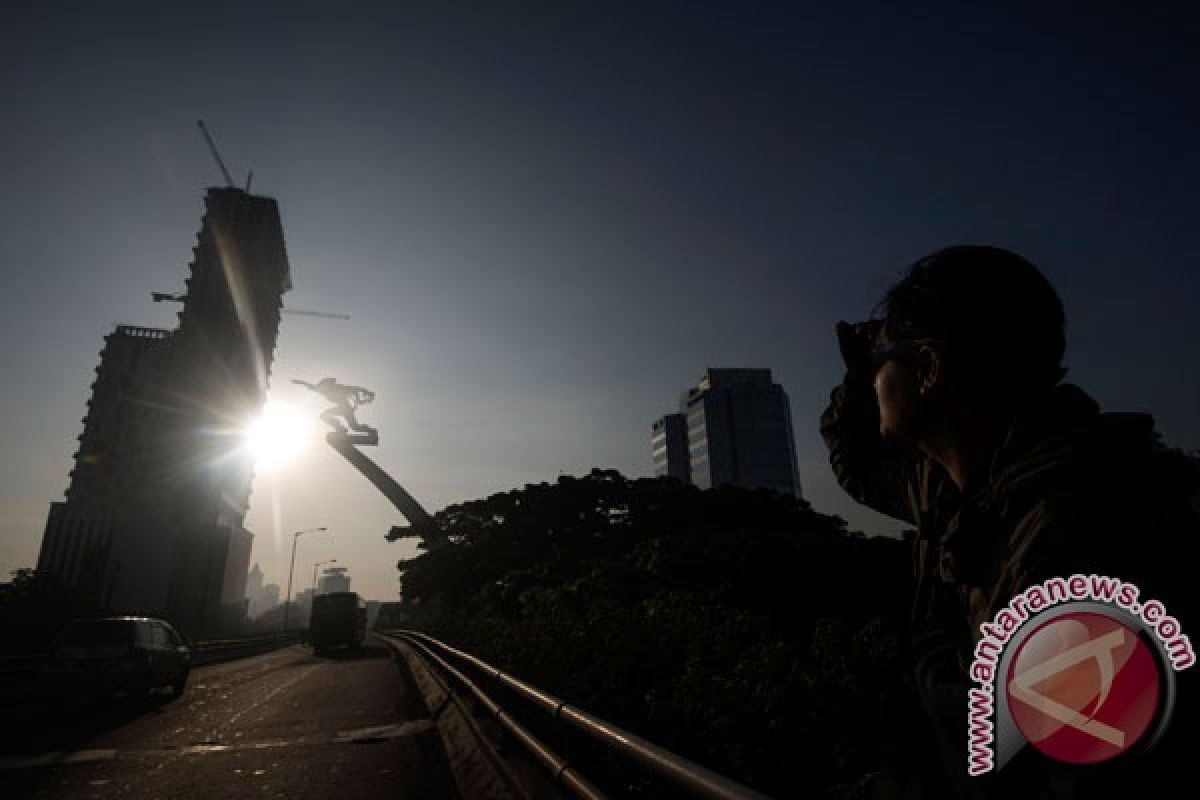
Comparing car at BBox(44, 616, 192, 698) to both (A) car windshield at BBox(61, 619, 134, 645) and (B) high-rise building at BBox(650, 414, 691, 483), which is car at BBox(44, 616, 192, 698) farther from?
(B) high-rise building at BBox(650, 414, 691, 483)

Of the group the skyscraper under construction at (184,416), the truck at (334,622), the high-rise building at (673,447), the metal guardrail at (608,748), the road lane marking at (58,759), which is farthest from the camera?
the high-rise building at (673,447)

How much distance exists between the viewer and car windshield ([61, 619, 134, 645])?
1248cm

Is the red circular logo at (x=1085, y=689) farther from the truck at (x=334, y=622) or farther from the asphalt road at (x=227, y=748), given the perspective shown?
the truck at (x=334, y=622)

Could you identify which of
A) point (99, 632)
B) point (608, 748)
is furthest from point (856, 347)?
point (99, 632)

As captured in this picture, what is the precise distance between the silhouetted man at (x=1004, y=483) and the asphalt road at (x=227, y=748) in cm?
613

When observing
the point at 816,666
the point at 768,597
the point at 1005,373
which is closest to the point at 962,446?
the point at 1005,373

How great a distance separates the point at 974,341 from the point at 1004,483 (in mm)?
411

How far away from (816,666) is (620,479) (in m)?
32.5

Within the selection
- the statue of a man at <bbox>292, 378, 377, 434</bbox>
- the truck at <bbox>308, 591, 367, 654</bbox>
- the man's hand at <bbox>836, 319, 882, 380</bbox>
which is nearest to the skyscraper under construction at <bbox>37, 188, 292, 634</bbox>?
the statue of a man at <bbox>292, 378, 377, 434</bbox>

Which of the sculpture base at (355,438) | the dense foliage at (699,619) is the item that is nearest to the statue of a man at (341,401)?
the sculpture base at (355,438)

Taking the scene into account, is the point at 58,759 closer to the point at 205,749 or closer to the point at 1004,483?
the point at 205,749

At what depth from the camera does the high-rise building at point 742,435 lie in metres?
149

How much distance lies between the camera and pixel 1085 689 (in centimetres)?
76

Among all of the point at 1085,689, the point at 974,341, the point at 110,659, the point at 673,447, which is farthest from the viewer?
the point at 673,447
